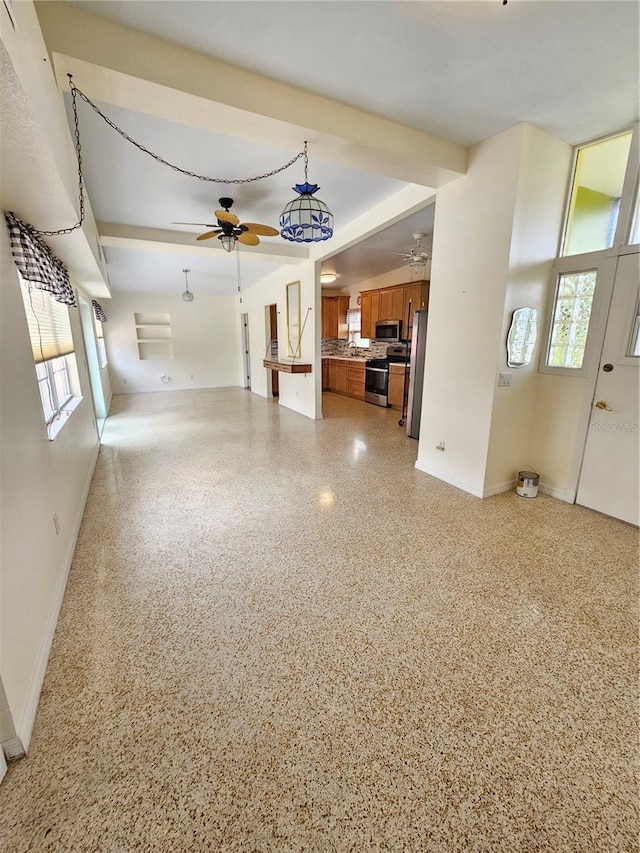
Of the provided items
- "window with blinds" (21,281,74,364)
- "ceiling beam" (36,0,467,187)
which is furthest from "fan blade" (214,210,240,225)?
"window with blinds" (21,281,74,364)

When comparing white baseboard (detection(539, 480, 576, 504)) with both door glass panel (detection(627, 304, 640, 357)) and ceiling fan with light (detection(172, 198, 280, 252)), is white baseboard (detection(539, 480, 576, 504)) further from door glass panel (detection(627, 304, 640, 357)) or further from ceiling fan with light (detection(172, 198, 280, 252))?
ceiling fan with light (detection(172, 198, 280, 252))

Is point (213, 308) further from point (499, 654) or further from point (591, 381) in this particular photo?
point (499, 654)

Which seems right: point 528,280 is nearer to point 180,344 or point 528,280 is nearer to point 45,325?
point 45,325

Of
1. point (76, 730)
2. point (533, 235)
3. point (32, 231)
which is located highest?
point (533, 235)

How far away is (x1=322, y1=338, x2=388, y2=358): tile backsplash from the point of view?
7.67 metres

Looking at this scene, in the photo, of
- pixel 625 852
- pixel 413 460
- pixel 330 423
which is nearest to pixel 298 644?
pixel 625 852

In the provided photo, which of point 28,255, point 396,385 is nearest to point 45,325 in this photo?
point 28,255

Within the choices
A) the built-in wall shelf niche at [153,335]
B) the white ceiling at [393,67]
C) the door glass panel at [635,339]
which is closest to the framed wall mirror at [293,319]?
the white ceiling at [393,67]

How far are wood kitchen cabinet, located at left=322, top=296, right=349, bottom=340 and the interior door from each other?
6276 mm

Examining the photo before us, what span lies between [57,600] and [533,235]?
393 centimetres

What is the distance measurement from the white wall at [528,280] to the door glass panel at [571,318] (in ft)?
0.34

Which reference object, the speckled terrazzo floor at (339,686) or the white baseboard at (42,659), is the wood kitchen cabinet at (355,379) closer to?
the speckled terrazzo floor at (339,686)

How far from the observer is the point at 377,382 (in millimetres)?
6918

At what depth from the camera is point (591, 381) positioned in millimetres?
2711
